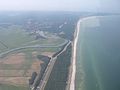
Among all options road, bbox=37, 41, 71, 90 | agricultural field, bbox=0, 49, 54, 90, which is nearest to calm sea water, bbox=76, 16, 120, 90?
road, bbox=37, 41, 71, 90

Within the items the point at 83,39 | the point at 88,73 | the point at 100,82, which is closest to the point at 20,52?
the point at 83,39

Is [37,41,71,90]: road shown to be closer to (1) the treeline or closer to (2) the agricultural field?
(1) the treeline

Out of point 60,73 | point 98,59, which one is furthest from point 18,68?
point 98,59

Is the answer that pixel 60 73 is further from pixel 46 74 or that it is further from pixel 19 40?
pixel 19 40

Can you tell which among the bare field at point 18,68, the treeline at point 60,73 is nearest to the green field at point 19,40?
the bare field at point 18,68

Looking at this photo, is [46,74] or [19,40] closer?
[46,74]

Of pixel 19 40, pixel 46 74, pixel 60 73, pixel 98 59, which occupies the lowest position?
pixel 19 40
